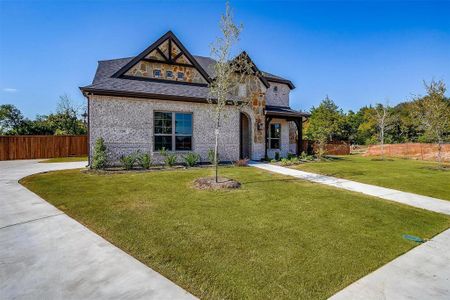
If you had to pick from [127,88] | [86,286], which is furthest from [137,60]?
[86,286]

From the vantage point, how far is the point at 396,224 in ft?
17.5

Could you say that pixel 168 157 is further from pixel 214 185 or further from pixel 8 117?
pixel 8 117

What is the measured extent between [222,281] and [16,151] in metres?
23.7

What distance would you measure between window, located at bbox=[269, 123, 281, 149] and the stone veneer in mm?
4901

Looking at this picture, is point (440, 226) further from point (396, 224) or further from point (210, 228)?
point (210, 228)

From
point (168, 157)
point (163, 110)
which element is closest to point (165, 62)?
point (163, 110)

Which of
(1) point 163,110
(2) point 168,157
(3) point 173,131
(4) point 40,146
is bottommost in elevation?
(2) point 168,157

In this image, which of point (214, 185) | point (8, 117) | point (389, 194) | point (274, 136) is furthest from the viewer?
point (8, 117)

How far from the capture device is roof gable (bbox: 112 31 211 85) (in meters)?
13.5

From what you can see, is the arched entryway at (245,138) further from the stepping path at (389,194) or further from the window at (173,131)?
the stepping path at (389,194)

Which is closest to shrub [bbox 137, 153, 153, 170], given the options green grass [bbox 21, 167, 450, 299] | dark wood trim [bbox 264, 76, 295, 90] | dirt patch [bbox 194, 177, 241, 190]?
green grass [bbox 21, 167, 450, 299]

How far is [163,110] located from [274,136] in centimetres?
928

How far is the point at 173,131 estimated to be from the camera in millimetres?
13539

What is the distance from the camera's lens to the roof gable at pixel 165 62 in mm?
13510
